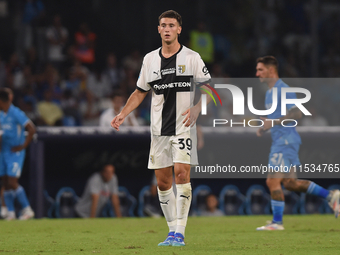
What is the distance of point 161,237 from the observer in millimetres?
6594

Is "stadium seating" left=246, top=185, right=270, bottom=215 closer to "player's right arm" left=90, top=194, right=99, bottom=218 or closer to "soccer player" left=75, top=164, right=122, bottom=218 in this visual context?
"soccer player" left=75, top=164, right=122, bottom=218

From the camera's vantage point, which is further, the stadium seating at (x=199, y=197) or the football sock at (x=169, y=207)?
the stadium seating at (x=199, y=197)

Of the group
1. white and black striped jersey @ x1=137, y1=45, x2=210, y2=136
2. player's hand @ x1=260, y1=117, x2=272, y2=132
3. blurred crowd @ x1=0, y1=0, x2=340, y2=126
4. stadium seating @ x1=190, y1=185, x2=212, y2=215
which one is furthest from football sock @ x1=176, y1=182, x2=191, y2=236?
stadium seating @ x1=190, y1=185, x2=212, y2=215

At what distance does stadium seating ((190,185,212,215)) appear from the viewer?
10906 millimetres

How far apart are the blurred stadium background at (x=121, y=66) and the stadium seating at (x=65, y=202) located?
0.10m

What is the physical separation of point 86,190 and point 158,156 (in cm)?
496

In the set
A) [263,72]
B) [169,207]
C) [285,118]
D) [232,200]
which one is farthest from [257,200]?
[169,207]

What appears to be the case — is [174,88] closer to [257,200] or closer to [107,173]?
[107,173]

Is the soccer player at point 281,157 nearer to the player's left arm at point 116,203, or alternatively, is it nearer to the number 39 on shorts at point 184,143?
the number 39 on shorts at point 184,143

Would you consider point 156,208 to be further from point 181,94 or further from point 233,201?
point 181,94

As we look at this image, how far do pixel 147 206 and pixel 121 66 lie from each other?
17.2 ft

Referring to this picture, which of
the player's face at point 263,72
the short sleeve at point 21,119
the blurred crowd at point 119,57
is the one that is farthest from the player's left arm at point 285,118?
the short sleeve at point 21,119

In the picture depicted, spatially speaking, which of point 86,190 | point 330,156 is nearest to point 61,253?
point 86,190

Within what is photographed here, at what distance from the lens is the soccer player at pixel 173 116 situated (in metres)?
→ 5.55
